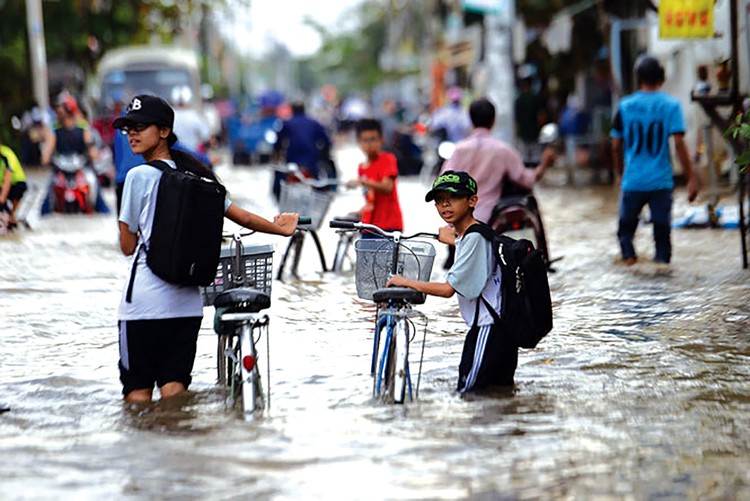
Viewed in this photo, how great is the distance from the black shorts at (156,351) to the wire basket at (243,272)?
266 mm

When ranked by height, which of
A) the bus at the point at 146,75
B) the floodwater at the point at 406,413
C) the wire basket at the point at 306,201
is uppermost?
the bus at the point at 146,75

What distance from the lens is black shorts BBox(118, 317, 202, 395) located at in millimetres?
7156

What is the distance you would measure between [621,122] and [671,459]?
7.12m

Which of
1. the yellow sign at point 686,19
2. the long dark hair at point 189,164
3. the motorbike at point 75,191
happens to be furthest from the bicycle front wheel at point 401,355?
the motorbike at point 75,191

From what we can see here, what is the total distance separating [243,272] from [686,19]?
926cm

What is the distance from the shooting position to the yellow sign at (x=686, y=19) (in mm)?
15523

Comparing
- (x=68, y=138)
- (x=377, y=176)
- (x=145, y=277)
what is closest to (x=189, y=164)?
(x=145, y=277)

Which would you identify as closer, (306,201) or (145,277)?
(145,277)

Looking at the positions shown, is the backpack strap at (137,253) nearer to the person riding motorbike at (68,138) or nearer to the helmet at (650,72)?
the helmet at (650,72)

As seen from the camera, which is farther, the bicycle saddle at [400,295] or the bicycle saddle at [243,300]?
the bicycle saddle at [400,295]

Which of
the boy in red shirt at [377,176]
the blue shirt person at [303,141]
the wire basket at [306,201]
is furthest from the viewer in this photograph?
the blue shirt person at [303,141]

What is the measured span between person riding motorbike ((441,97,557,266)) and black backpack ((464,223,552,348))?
4.96 m

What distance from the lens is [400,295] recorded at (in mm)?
7219

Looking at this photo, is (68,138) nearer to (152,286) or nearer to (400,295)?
(152,286)
